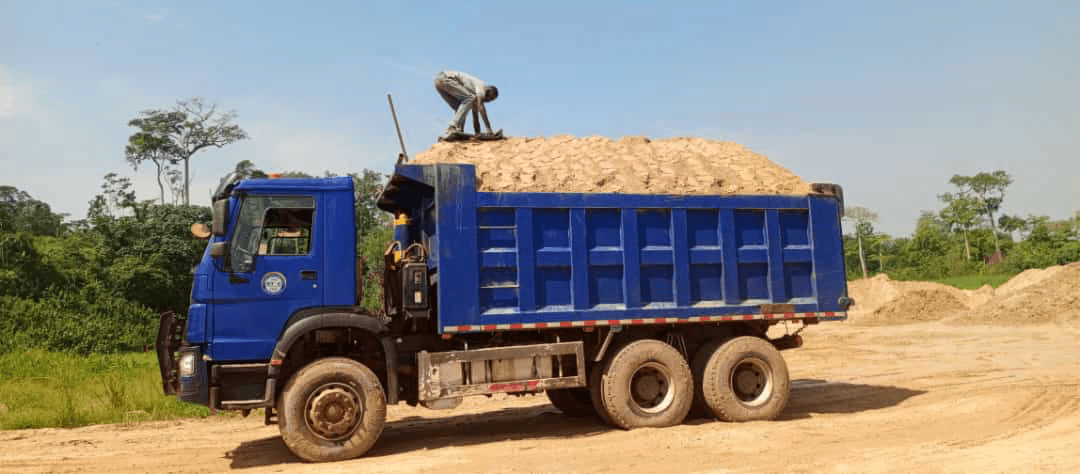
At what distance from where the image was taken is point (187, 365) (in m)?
7.74

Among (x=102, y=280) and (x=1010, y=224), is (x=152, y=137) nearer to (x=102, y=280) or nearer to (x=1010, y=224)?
(x=102, y=280)

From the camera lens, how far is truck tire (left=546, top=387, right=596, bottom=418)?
34.3 feet

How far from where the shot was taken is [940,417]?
9391 mm

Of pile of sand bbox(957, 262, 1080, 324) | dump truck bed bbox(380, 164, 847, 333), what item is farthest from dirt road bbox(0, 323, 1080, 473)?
pile of sand bbox(957, 262, 1080, 324)

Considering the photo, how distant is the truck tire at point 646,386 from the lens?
29.4 ft

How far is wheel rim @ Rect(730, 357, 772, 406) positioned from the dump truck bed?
60cm

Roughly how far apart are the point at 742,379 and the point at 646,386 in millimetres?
1288

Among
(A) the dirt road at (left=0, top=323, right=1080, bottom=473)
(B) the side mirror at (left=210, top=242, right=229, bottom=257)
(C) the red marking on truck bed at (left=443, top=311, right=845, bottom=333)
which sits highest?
(B) the side mirror at (left=210, top=242, right=229, bottom=257)

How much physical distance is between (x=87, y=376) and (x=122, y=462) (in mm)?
9199

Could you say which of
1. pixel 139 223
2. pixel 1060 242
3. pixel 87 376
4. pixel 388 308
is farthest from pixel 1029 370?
pixel 1060 242

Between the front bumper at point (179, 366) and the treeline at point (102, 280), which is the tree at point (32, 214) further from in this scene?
the front bumper at point (179, 366)

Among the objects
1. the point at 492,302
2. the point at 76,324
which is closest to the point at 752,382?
the point at 492,302

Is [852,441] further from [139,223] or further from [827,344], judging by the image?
[139,223]

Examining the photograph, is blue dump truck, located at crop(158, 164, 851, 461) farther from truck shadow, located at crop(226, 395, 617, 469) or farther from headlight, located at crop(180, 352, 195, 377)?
truck shadow, located at crop(226, 395, 617, 469)
